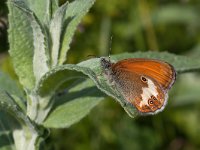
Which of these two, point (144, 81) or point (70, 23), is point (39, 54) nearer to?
point (70, 23)

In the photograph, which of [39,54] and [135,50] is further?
[135,50]

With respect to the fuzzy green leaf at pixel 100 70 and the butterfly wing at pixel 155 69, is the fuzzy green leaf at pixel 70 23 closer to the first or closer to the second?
the fuzzy green leaf at pixel 100 70

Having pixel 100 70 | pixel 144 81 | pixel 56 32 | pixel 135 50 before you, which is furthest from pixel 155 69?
pixel 135 50

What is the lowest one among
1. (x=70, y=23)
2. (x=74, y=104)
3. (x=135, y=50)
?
(x=135, y=50)

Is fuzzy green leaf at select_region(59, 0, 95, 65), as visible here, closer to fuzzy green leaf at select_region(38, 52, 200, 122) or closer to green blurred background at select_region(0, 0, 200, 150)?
fuzzy green leaf at select_region(38, 52, 200, 122)

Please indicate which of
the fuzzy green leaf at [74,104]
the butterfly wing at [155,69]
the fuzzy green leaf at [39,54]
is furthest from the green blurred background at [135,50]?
the fuzzy green leaf at [39,54]

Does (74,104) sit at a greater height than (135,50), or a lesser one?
greater

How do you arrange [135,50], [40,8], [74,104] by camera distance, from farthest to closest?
1. [135,50]
2. [74,104]
3. [40,8]
